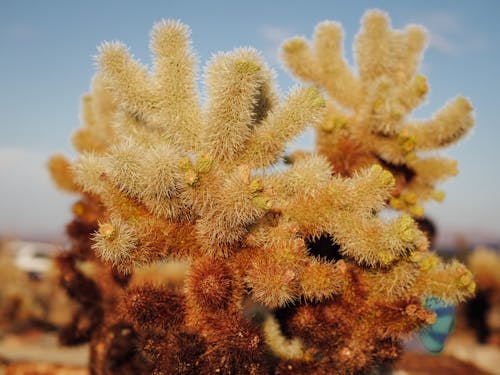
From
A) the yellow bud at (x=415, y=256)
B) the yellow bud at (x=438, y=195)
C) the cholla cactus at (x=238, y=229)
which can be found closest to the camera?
the cholla cactus at (x=238, y=229)

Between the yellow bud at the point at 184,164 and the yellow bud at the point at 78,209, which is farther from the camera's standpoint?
the yellow bud at the point at 78,209

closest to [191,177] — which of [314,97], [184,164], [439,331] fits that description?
[184,164]

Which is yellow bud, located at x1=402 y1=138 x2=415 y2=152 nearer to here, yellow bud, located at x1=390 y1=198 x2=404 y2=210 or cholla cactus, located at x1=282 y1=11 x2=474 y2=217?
cholla cactus, located at x1=282 y1=11 x2=474 y2=217

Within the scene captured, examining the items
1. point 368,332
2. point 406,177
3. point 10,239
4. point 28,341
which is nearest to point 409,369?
point 406,177

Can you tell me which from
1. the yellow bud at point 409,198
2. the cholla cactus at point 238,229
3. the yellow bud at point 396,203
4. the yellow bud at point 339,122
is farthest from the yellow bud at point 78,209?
the yellow bud at point 409,198

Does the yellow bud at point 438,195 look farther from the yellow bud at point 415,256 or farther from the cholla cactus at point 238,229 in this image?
the yellow bud at point 415,256

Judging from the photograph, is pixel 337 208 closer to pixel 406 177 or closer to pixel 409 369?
pixel 406 177
